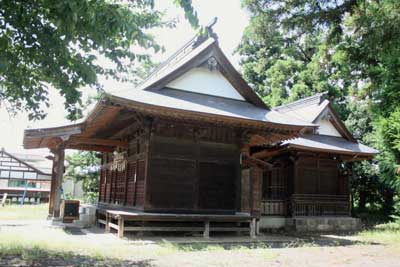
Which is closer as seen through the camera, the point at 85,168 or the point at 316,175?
the point at 316,175

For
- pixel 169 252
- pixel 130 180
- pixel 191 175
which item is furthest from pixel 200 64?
pixel 169 252

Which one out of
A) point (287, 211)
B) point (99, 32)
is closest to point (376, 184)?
point (287, 211)

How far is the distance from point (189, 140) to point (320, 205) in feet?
27.8

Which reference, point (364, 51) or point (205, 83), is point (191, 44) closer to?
point (205, 83)

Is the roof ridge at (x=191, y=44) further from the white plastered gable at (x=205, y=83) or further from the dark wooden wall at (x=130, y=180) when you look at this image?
the dark wooden wall at (x=130, y=180)

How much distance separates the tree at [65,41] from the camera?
525cm

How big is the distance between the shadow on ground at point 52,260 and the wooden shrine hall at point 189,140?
9.39 feet

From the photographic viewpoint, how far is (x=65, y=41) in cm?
601

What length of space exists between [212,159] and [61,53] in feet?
22.3

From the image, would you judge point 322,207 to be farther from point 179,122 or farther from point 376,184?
point 179,122

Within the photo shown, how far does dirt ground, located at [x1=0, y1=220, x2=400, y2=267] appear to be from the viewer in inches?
273

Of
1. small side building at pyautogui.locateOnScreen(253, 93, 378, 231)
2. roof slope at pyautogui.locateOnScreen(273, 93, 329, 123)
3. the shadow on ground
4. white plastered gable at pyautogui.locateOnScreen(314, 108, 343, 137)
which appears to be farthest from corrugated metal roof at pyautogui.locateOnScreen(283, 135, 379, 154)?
the shadow on ground

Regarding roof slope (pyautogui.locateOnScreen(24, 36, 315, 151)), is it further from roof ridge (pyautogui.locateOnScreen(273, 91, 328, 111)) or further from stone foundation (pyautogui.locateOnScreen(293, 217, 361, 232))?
roof ridge (pyautogui.locateOnScreen(273, 91, 328, 111))

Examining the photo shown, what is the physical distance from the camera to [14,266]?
5945mm
